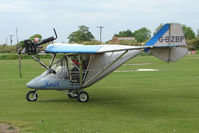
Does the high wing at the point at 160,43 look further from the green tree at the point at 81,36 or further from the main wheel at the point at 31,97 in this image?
the green tree at the point at 81,36

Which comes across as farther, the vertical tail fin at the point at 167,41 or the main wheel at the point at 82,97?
the main wheel at the point at 82,97

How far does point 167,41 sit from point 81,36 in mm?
133927

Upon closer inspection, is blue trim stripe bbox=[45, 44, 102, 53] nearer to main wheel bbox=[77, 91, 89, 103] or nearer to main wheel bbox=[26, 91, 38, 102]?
main wheel bbox=[77, 91, 89, 103]

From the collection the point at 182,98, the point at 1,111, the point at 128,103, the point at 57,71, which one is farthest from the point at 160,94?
the point at 1,111

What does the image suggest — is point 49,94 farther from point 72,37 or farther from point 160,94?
point 72,37

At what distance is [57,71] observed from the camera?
52.7 ft

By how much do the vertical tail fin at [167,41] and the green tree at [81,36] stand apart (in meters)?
123

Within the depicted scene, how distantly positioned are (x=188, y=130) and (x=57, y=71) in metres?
8.03

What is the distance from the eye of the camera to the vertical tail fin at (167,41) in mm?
15055

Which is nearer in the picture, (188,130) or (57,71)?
(188,130)

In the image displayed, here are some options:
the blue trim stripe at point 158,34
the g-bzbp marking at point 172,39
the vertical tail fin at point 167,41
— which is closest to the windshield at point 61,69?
the vertical tail fin at point 167,41

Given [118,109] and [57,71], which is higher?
[57,71]

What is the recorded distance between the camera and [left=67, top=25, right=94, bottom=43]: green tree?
143262 millimetres

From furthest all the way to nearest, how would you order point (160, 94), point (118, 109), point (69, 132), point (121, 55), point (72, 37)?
point (72, 37)
point (160, 94)
point (121, 55)
point (118, 109)
point (69, 132)
